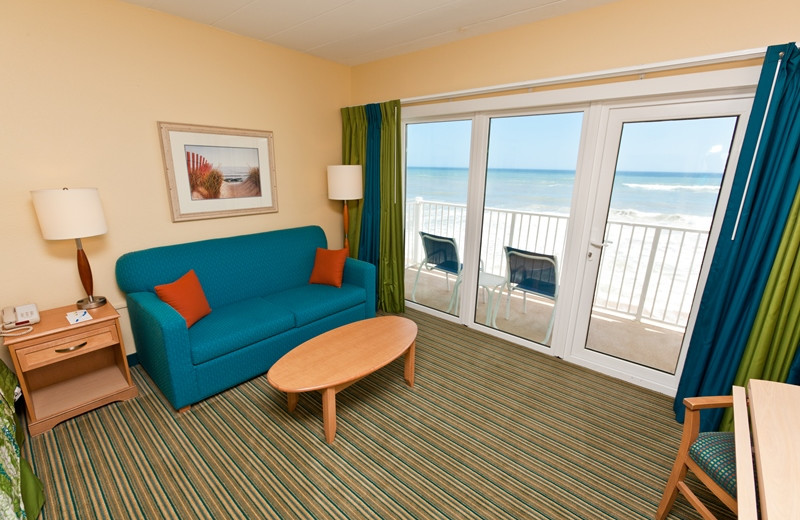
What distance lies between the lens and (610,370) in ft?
8.71

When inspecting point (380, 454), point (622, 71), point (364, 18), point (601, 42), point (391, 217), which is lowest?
point (380, 454)

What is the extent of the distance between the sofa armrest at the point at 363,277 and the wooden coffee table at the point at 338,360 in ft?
2.06

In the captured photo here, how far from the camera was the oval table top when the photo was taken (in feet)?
6.09

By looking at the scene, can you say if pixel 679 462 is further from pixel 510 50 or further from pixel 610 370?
pixel 510 50

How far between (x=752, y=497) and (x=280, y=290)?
3020mm

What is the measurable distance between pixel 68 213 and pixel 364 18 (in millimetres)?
2235

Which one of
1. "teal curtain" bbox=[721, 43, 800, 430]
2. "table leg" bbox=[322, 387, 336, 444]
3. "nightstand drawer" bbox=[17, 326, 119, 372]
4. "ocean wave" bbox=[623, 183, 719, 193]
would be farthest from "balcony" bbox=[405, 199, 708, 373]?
"nightstand drawer" bbox=[17, 326, 119, 372]

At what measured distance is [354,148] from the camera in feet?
11.8

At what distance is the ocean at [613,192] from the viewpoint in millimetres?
2190

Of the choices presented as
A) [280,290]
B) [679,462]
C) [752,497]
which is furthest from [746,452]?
[280,290]

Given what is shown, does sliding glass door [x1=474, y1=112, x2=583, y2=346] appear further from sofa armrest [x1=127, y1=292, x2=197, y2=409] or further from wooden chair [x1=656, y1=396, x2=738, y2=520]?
sofa armrest [x1=127, y1=292, x2=197, y2=409]

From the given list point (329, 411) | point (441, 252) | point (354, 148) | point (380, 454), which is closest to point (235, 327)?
point (329, 411)

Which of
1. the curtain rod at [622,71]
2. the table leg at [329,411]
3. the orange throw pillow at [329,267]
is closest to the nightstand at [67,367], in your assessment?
the table leg at [329,411]

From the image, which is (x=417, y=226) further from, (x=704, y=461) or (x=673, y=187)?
(x=704, y=461)
